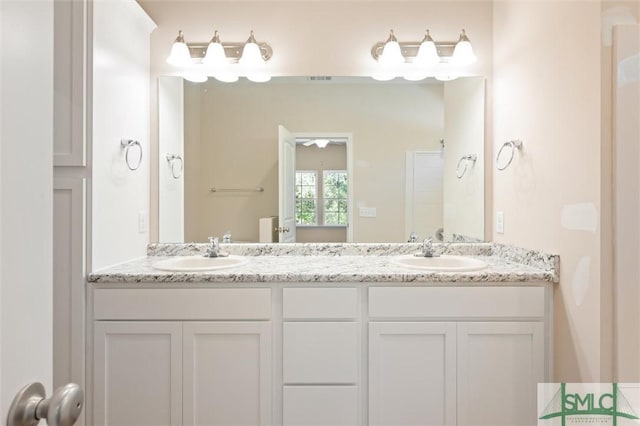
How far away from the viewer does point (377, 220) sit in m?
2.31

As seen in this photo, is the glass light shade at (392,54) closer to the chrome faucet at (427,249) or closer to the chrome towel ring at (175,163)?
the chrome faucet at (427,249)

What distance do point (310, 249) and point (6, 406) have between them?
181cm

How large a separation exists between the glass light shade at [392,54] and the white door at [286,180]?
0.71 metres

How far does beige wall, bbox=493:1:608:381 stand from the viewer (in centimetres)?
139

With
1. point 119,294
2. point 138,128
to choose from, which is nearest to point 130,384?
point 119,294

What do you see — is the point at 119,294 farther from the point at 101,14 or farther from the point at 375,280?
the point at 101,14

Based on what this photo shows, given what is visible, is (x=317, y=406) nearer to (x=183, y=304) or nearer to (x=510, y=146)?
(x=183, y=304)

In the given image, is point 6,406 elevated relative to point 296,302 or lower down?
elevated

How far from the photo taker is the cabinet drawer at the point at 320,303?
1645 millimetres

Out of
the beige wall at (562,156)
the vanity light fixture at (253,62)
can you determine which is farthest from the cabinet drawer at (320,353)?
the vanity light fixture at (253,62)

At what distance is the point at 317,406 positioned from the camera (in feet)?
5.39

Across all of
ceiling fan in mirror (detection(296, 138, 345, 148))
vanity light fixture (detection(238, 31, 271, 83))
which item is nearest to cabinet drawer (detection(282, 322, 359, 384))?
ceiling fan in mirror (detection(296, 138, 345, 148))

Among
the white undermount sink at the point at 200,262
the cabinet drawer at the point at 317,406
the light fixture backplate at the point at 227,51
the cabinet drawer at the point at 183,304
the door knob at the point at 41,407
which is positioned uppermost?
the light fixture backplate at the point at 227,51

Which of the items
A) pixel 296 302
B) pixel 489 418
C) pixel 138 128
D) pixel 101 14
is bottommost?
pixel 489 418
